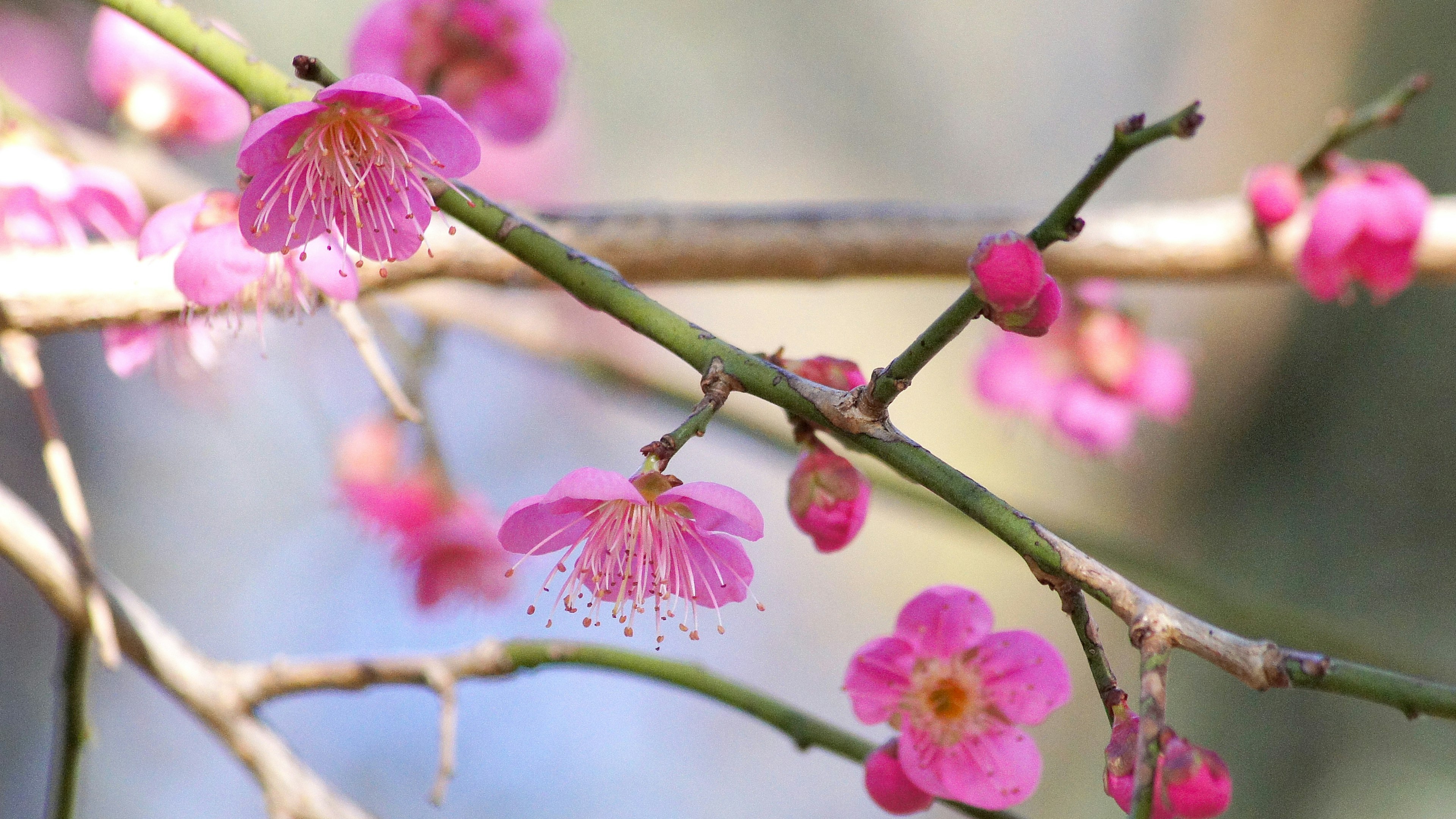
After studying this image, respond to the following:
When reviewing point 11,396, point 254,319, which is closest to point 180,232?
point 254,319

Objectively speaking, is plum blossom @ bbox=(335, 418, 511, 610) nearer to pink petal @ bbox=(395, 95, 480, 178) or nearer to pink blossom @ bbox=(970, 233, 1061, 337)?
pink petal @ bbox=(395, 95, 480, 178)

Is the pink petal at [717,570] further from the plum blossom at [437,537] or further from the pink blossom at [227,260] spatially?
the plum blossom at [437,537]

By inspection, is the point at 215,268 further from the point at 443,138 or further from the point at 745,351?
the point at 745,351

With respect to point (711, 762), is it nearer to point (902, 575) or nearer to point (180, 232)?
point (902, 575)

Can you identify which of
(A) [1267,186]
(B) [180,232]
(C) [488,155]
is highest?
(C) [488,155]

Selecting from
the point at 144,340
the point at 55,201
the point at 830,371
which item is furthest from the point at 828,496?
the point at 55,201

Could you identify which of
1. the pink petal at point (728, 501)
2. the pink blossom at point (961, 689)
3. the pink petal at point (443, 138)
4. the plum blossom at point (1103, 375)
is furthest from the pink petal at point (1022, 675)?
the plum blossom at point (1103, 375)
